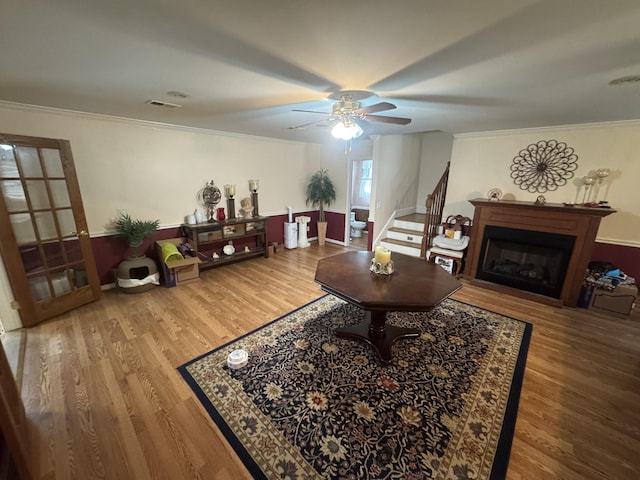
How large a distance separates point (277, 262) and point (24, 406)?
11.3ft

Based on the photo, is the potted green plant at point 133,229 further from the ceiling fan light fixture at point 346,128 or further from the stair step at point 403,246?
the stair step at point 403,246

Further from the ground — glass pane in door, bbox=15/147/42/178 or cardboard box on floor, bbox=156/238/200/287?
glass pane in door, bbox=15/147/42/178

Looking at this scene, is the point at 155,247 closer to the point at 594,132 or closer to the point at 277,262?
the point at 277,262

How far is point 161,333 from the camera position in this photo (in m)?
2.63

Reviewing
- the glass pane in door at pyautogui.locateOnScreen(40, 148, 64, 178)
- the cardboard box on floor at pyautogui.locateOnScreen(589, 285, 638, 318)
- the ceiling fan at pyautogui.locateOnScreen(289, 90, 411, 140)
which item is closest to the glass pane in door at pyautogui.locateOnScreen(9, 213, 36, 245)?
the glass pane in door at pyautogui.locateOnScreen(40, 148, 64, 178)

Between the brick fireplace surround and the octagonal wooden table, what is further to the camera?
the brick fireplace surround

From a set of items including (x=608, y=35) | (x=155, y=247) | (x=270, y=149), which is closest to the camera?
(x=608, y=35)

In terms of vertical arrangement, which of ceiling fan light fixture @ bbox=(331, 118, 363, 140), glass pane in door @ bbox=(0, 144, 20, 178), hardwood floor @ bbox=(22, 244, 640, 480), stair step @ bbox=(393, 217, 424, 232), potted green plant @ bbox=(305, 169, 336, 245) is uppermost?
ceiling fan light fixture @ bbox=(331, 118, 363, 140)

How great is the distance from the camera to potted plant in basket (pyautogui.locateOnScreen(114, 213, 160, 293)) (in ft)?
11.2

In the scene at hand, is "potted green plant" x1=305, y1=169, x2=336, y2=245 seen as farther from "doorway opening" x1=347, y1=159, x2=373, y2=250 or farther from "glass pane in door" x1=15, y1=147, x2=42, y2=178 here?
"glass pane in door" x1=15, y1=147, x2=42, y2=178

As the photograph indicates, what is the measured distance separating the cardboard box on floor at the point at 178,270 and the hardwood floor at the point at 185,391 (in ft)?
1.07

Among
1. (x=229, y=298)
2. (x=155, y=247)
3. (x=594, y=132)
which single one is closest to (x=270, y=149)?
(x=155, y=247)

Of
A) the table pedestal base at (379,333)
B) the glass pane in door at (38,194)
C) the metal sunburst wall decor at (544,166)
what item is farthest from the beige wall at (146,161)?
the metal sunburst wall decor at (544,166)

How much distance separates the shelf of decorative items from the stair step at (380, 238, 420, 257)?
252 centimetres
